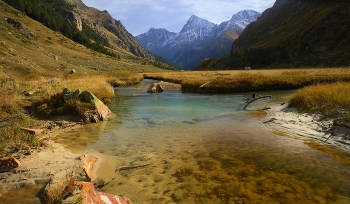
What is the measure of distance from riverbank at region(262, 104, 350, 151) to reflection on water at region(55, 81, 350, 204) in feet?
3.04

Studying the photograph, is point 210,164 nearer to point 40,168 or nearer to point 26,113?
point 40,168

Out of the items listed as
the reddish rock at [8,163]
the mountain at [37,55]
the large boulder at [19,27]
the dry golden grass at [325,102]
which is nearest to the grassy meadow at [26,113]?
the reddish rock at [8,163]

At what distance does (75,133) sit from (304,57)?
341ft

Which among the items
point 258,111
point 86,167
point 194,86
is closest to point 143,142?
point 86,167

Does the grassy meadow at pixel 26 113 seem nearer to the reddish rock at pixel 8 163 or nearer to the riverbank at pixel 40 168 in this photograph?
the riverbank at pixel 40 168

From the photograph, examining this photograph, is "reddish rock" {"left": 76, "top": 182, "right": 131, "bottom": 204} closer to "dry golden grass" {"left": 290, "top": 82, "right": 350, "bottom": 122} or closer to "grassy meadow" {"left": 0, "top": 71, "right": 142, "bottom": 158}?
"grassy meadow" {"left": 0, "top": 71, "right": 142, "bottom": 158}

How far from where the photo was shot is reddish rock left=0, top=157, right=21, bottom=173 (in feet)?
24.7

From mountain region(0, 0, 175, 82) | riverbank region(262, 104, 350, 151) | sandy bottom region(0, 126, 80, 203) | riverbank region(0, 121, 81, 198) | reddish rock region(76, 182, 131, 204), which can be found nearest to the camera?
reddish rock region(76, 182, 131, 204)

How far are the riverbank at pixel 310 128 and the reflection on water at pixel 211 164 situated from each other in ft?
3.04

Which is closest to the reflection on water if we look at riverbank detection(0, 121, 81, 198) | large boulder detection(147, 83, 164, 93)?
riverbank detection(0, 121, 81, 198)

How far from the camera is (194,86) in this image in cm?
3575

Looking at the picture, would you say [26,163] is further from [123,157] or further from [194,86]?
[194,86]

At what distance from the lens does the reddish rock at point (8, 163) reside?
297 inches

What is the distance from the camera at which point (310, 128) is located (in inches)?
479
